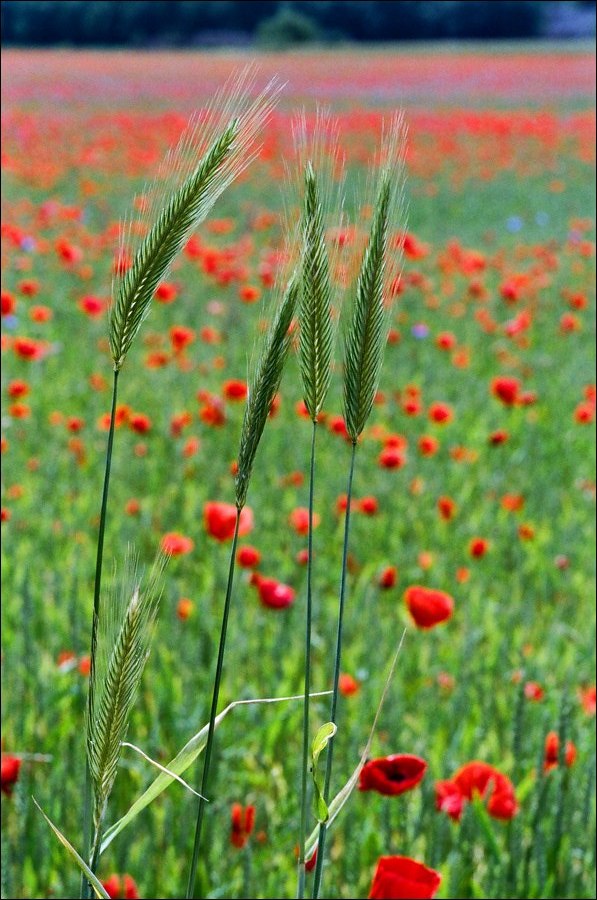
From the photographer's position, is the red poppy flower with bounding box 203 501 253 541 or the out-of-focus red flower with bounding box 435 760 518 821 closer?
the out-of-focus red flower with bounding box 435 760 518 821

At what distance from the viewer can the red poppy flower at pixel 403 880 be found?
914 millimetres

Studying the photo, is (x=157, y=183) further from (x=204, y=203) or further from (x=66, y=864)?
(x=66, y=864)

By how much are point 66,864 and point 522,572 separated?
4.34 ft

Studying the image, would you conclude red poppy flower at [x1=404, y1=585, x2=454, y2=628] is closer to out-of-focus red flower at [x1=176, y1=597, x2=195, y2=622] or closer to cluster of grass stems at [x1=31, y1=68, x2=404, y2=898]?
out-of-focus red flower at [x1=176, y1=597, x2=195, y2=622]

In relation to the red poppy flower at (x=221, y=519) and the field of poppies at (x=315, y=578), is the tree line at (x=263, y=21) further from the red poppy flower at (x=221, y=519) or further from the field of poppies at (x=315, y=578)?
the red poppy flower at (x=221, y=519)

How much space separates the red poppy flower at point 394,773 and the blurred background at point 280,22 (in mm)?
13293

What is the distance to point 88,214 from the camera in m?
6.45

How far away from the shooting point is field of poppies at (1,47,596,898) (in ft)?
4.89

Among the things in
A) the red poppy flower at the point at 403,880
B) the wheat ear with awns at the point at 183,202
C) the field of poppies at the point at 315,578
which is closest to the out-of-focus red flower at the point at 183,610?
the field of poppies at the point at 315,578

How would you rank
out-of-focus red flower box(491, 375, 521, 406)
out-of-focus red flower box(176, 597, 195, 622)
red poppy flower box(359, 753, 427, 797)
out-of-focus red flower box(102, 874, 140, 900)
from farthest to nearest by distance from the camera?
out-of-focus red flower box(491, 375, 521, 406), out-of-focus red flower box(176, 597, 195, 622), out-of-focus red flower box(102, 874, 140, 900), red poppy flower box(359, 753, 427, 797)

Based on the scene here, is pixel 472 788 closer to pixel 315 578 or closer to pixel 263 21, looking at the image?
pixel 315 578

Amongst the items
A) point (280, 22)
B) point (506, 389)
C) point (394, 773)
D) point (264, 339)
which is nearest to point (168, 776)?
point (264, 339)

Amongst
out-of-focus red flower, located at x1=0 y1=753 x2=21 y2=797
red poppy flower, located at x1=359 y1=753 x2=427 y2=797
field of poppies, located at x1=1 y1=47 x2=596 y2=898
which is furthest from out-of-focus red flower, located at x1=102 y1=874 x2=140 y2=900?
red poppy flower, located at x1=359 y1=753 x2=427 y2=797

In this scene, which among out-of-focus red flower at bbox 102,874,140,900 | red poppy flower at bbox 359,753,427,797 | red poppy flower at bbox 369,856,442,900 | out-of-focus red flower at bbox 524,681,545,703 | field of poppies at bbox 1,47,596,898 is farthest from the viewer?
out-of-focus red flower at bbox 524,681,545,703
